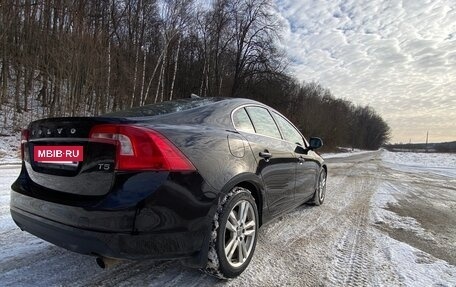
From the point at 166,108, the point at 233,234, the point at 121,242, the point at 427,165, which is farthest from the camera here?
the point at 427,165

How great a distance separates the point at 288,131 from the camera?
447 centimetres

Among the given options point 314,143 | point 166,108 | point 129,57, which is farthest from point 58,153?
point 129,57

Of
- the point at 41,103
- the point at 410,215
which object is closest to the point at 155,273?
the point at 410,215

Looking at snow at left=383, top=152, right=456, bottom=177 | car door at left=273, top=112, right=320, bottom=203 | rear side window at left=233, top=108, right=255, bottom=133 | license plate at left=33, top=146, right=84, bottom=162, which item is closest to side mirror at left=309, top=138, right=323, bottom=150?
car door at left=273, top=112, right=320, bottom=203

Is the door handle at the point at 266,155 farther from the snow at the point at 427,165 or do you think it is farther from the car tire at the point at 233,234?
the snow at the point at 427,165

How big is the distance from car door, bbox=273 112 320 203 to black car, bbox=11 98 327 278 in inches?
52.7

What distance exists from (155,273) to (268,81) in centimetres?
3113

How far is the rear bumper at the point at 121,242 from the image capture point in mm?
2121

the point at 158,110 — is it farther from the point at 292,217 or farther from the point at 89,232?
the point at 292,217

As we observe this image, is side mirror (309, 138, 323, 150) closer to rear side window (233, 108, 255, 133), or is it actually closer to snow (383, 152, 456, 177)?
rear side window (233, 108, 255, 133)

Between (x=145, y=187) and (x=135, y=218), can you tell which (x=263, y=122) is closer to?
(x=145, y=187)

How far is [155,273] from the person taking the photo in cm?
276

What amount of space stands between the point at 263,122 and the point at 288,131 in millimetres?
805

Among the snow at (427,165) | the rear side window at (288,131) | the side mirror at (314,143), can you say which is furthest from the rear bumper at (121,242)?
the snow at (427,165)
